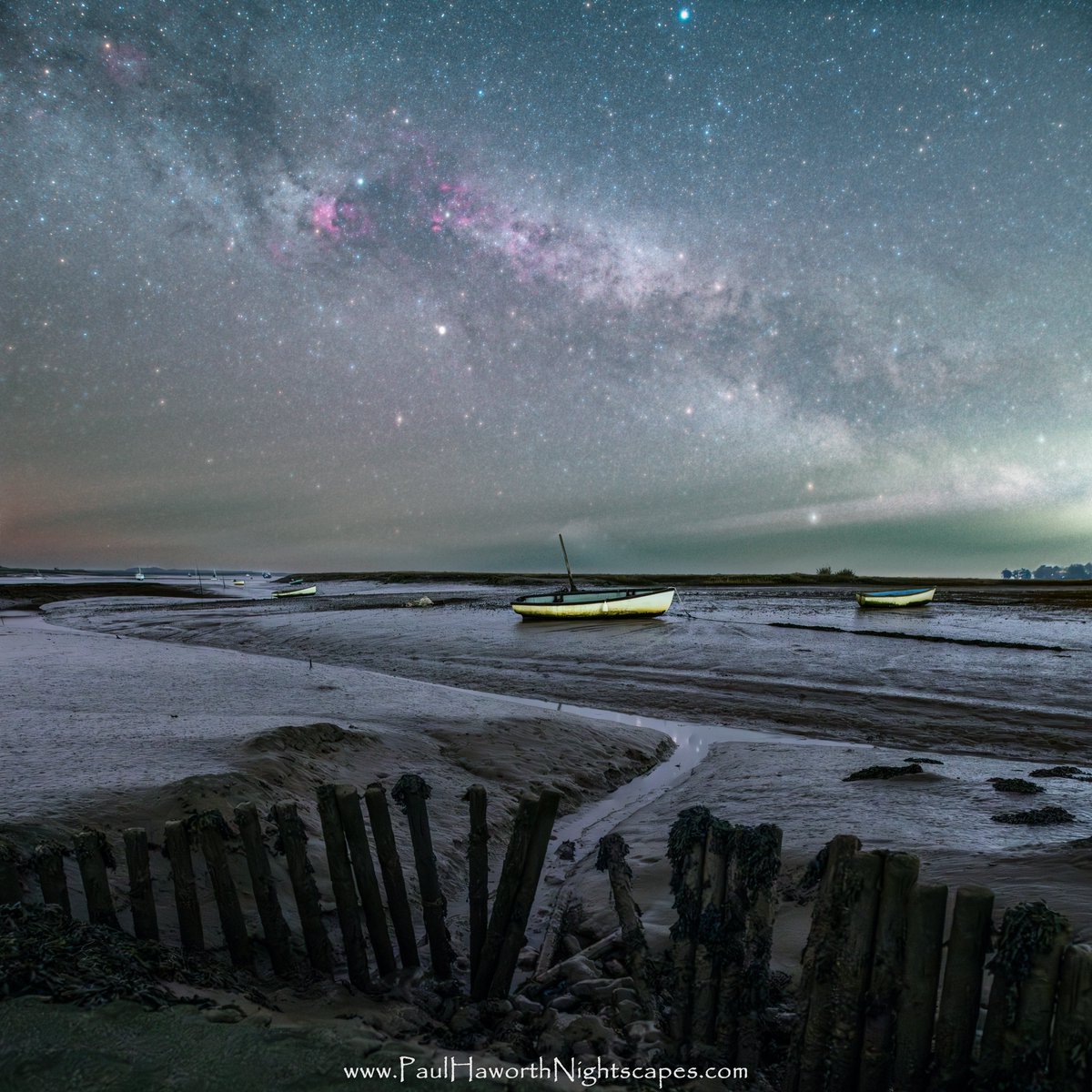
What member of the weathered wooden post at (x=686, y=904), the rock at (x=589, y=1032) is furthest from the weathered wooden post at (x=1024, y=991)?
the rock at (x=589, y=1032)

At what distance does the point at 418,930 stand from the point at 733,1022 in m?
2.92

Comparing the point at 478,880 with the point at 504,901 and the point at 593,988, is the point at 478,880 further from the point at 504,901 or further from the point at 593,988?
the point at 593,988

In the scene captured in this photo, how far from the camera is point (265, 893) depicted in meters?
4.42

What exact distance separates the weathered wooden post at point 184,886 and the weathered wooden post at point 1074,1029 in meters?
4.96

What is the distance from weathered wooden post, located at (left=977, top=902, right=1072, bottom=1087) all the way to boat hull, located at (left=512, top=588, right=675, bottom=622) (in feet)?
110

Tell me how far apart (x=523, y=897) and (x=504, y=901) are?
137mm

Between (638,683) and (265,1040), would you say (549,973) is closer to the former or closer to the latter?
(265,1040)

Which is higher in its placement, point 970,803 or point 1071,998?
point 1071,998

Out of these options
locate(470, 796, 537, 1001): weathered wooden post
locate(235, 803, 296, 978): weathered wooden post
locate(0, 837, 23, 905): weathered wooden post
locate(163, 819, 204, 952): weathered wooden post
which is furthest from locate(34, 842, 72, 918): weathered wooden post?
locate(470, 796, 537, 1001): weathered wooden post

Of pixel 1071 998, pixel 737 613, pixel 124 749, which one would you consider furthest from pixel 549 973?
pixel 737 613

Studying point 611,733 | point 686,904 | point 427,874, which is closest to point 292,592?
point 611,733

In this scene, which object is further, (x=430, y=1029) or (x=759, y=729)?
(x=759, y=729)

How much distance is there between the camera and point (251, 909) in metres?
5.32

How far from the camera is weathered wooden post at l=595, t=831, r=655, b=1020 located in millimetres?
4461
